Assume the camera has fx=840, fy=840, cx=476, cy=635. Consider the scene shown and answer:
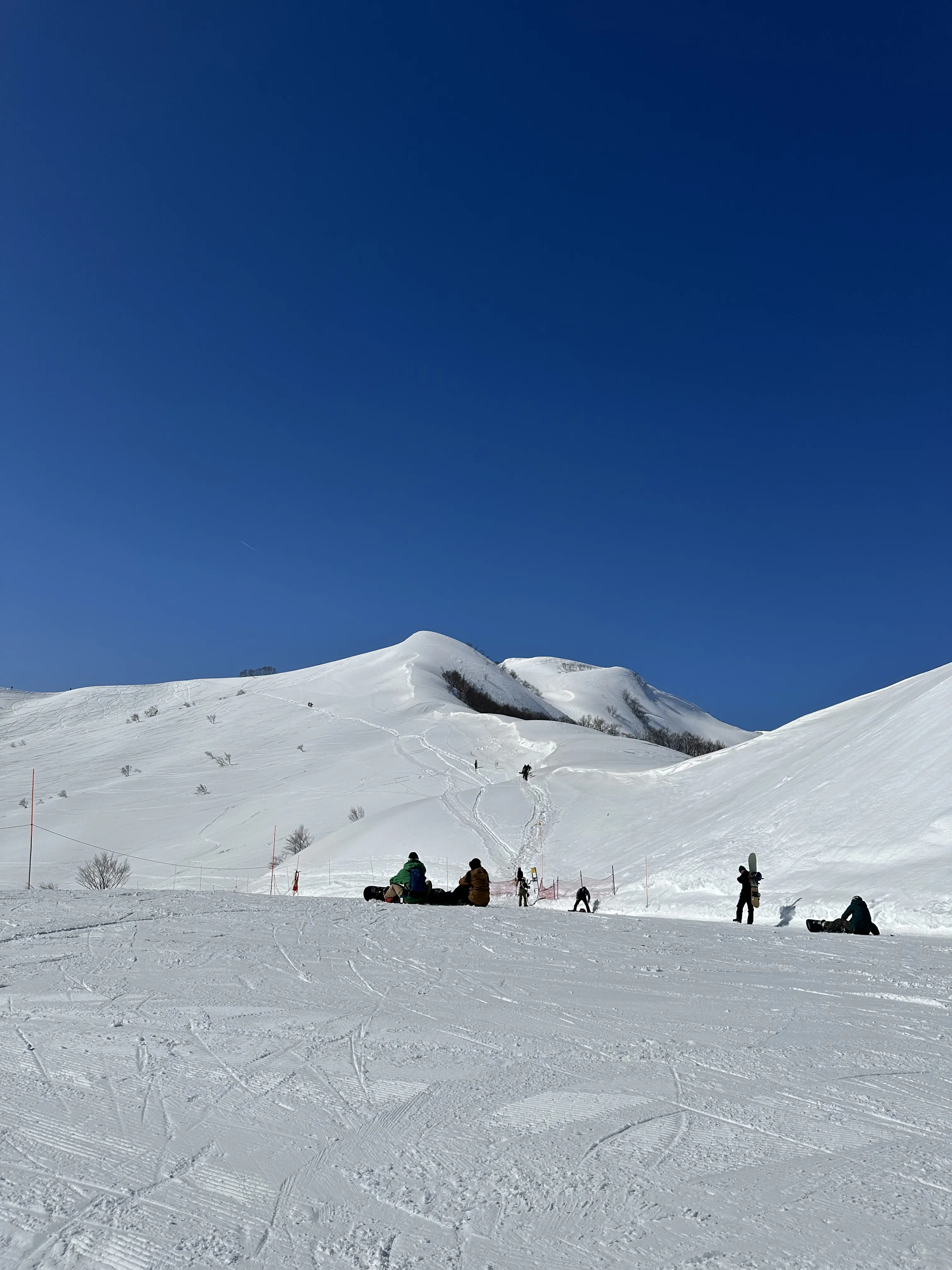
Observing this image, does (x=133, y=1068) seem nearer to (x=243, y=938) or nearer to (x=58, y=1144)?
(x=58, y=1144)

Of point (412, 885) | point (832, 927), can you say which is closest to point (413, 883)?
point (412, 885)

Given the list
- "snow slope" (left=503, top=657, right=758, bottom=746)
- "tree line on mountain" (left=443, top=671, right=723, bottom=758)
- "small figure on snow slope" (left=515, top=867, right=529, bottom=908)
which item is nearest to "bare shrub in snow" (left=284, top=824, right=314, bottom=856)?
"small figure on snow slope" (left=515, top=867, right=529, bottom=908)

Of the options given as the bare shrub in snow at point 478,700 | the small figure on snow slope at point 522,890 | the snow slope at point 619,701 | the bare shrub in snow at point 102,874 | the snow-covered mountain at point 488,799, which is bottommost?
the bare shrub in snow at point 102,874

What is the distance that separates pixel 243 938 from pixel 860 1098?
24.2 feet

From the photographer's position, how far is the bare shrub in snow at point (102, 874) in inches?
1169

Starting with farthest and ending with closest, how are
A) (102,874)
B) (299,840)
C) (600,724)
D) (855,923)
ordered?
(600,724)
(299,840)
(102,874)
(855,923)

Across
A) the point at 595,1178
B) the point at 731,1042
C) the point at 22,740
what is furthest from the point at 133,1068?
the point at 22,740

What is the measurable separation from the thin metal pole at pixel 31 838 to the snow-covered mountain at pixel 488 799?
2.19 ft

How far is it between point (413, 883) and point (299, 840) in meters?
18.7

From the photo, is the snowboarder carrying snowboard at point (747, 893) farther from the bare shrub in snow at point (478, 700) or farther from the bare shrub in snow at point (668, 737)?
the bare shrub in snow at point (668, 737)

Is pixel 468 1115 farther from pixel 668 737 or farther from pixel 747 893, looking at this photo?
pixel 668 737

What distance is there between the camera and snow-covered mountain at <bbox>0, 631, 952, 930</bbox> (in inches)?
770

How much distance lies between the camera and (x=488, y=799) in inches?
1409

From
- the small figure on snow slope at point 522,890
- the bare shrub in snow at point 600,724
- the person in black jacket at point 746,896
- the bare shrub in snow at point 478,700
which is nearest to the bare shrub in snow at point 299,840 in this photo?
the small figure on snow slope at point 522,890
